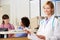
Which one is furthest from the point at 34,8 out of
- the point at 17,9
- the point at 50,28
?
the point at 50,28

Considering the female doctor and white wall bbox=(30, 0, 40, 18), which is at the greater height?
white wall bbox=(30, 0, 40, 18)

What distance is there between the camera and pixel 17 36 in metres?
2.76

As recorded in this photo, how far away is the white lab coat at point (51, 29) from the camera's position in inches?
69.6

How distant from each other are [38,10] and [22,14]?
1.77 ft

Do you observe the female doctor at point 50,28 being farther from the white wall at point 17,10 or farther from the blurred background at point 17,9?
the white wall at point 17,10

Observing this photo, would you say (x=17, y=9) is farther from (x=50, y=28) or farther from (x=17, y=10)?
(x=50, y=28)

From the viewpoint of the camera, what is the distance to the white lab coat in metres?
1.77

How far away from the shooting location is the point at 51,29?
71.7 inches

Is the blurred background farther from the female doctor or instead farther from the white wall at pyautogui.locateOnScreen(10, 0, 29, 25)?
the female doctor

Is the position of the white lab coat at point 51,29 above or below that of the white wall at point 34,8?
below

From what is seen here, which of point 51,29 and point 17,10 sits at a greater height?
point 17,10

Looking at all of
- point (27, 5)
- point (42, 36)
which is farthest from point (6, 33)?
point (27, 5)

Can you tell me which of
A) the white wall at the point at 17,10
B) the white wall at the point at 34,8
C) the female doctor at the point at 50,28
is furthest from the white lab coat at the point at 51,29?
the white wall at the point at 17,10

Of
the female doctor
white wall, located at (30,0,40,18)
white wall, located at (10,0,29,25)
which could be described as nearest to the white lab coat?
the female doctor
